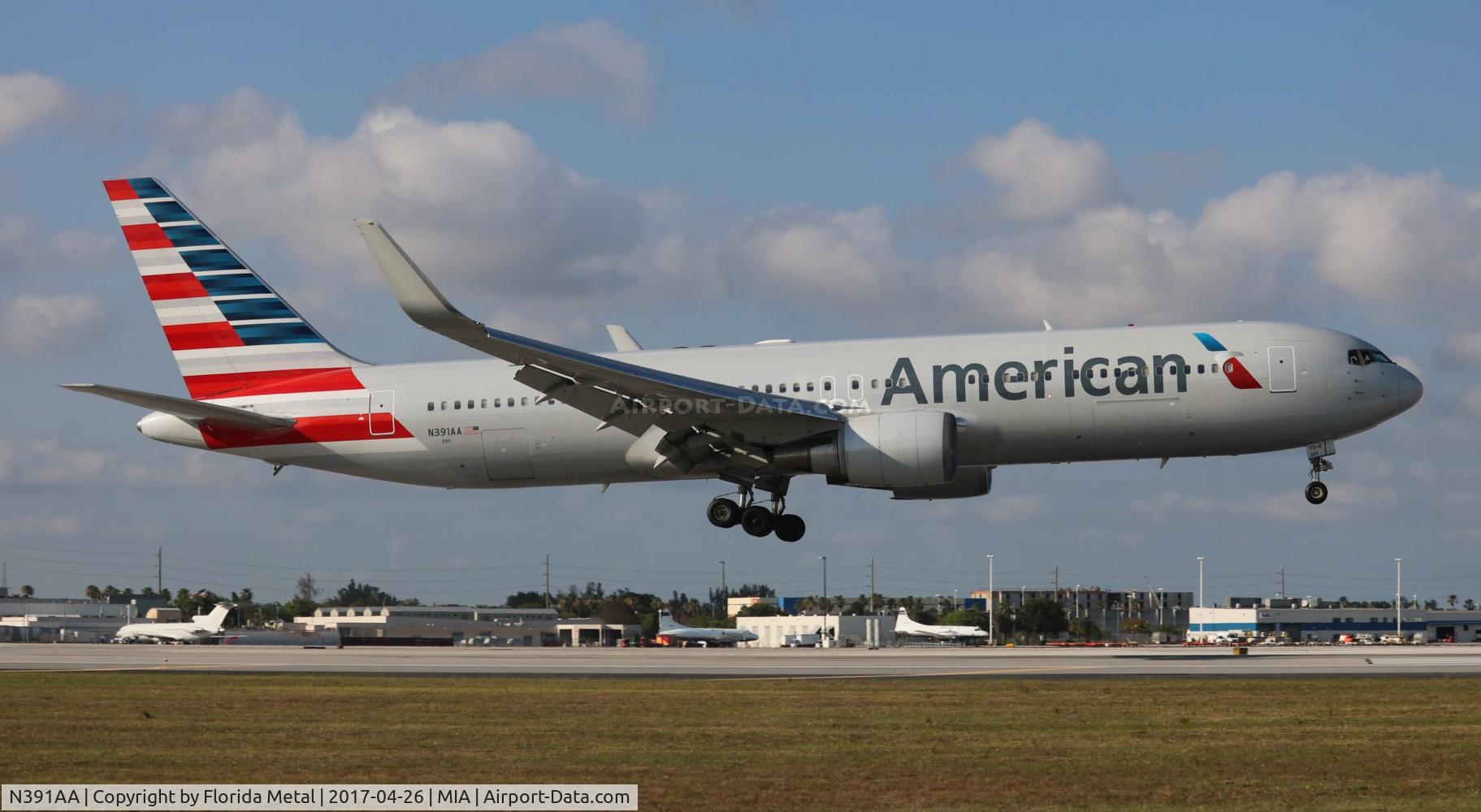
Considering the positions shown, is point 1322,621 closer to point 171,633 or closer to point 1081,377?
point 171,633

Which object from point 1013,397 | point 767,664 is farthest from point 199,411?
point 1013,397

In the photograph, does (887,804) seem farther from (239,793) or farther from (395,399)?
(395,399)

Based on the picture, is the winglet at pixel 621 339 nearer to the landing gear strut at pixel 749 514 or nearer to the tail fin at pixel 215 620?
the landing gear strut at pixel 749 514

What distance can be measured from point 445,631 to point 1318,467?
9382cm

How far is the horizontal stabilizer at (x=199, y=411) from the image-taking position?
123 ft

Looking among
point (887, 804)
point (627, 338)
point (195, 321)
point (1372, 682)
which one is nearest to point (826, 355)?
point (627, 338)

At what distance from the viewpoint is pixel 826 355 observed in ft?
128

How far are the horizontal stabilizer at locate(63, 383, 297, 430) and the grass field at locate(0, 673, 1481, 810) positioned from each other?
8863 millimetres

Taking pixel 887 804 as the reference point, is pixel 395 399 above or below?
above

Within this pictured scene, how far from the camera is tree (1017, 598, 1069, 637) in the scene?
146m

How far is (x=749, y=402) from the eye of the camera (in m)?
36.8

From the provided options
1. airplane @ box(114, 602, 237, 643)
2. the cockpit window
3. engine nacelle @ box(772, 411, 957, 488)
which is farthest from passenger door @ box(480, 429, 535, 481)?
airplane @ box(114, 602, 237, 643)

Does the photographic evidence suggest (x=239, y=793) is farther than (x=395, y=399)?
No

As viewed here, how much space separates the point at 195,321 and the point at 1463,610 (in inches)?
6420
